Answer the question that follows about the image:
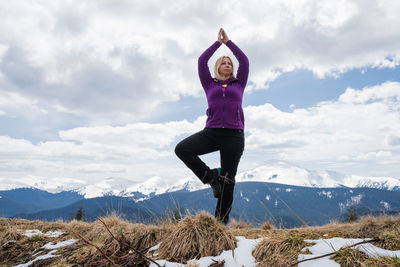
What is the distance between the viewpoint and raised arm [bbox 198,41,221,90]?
5.04 meters

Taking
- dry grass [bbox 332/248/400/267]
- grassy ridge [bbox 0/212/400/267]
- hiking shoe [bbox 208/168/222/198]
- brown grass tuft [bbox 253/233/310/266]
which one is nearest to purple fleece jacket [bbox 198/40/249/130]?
hiking shoe [bbox 208/168/222/198]

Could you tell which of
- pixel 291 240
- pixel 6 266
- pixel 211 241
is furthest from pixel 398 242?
pixel 6 266

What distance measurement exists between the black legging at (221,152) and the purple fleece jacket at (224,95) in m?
0.16

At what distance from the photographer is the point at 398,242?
276 centimetres

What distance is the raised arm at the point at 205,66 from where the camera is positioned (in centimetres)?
504

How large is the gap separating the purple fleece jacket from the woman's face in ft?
0.62

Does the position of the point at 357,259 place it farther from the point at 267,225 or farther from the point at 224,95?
the point at 267,225

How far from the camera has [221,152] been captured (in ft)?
15.1

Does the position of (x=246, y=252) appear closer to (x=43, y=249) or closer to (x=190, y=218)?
(x=190, y=218)

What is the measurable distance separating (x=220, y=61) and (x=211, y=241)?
3431 mm

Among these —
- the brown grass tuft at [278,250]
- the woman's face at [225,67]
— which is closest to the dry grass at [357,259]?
the brown grass tuft at [278,250]

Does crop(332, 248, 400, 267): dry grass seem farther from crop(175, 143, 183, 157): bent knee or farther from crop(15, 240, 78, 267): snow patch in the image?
crop(15, 240, 78, 267): snow patch

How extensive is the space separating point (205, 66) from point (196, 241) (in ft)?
10.8

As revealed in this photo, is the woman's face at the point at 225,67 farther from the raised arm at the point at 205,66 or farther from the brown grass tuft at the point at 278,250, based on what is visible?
the brown grass tuft at the point at 278,250
